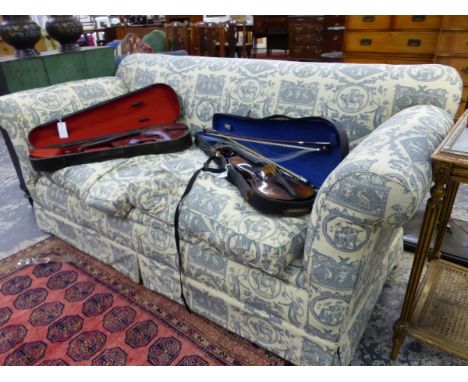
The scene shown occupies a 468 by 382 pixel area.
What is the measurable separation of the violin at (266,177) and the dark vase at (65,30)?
4.02ft

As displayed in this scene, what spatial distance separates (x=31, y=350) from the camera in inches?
47.2

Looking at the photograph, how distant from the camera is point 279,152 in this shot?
1.35 meters

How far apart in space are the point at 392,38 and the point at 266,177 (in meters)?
2.22

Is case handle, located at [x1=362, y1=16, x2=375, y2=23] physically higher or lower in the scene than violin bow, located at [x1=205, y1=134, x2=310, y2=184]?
higher

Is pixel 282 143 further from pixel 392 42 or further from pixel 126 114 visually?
pixel 392 42

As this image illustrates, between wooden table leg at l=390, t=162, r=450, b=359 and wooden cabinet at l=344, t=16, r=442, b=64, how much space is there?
2281 millimetres

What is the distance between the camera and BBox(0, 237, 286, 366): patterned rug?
116 cm

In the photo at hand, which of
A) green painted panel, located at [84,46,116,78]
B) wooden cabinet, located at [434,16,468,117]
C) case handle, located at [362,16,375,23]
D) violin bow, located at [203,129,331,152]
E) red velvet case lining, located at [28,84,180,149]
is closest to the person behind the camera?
violin bow, located at [203,129,331,152]

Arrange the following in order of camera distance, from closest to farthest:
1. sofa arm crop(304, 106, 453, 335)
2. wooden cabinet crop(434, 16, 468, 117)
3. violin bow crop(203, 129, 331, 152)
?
sofa arm crop(304, 106, 453, 335), violin bow crop(203, 129, 331, 152), wooden cabinet crop(434, 16, 468, 117)

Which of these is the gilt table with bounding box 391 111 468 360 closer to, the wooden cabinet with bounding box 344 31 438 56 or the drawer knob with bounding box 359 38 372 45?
the wooden cabinet with bounding box 344 31 438 56

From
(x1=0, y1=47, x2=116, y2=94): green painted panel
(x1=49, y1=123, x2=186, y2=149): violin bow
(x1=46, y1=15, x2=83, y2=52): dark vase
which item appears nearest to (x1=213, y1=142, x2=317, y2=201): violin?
(x1=49, y1=123, x2=186, y2=149): violin bow

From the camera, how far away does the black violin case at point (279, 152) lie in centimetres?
108

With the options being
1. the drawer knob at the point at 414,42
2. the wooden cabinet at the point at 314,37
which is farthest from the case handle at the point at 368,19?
the wooden cabinet at the point at 314,37

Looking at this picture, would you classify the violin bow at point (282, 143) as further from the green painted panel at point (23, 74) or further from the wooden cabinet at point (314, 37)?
the wooden cabinet at point (314, 37)
